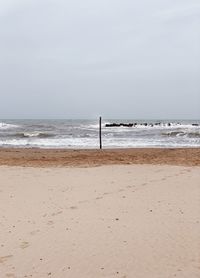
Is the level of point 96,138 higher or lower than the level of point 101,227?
lower

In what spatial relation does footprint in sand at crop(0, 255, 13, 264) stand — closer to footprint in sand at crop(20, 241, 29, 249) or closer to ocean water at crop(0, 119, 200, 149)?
footprint in sand at crop(20, 241, 29, 249)

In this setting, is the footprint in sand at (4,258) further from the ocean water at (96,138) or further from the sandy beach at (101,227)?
the ocean water at (96,138)

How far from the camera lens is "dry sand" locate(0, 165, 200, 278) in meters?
4.55

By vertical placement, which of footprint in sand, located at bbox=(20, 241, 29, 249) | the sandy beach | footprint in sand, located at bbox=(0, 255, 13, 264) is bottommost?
footprint in sand, located at bbox=(0, 255, 13, 264)

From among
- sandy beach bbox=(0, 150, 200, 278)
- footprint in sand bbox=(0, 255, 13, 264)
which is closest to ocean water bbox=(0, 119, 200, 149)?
sandy beach bbox=(0, 150, 200, 278)

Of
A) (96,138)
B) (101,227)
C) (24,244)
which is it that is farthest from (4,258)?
(96,138)

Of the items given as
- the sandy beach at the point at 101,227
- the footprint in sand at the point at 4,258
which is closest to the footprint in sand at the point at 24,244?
the sandy beach at the point at 101,227

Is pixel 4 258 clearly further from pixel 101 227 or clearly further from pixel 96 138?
pixel 96 138

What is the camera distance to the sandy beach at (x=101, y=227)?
455 cm

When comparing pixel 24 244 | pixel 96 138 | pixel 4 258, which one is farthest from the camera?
pixel 96 138

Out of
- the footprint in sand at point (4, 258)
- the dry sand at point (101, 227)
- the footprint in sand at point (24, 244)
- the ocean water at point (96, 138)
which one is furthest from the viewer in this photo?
the ocean water at point (96, 138)

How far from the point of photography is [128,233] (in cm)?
563

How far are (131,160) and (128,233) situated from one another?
9413 mm

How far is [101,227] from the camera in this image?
5.95m
